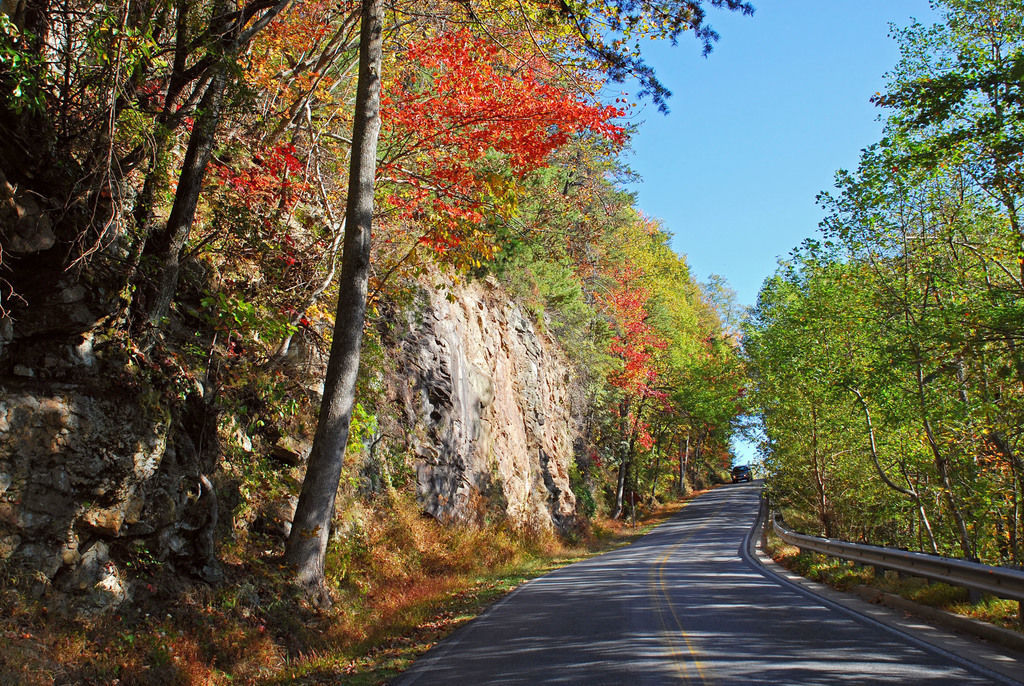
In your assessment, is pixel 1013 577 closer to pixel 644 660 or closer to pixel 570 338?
pixel 644 660

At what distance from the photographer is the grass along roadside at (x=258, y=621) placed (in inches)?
216

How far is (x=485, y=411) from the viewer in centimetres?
2005

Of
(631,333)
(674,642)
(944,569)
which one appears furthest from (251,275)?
(631,333)

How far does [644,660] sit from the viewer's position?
636cm

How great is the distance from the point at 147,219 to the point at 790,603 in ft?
34.1

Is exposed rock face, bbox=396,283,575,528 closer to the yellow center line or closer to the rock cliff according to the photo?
the rock cliff

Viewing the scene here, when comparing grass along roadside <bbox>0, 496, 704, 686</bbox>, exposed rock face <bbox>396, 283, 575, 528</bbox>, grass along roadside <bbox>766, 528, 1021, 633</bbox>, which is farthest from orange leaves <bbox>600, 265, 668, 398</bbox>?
grass along roadside <bbox>0, 496, 704, 686</bbox>

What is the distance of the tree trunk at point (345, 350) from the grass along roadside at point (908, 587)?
26.7 ft

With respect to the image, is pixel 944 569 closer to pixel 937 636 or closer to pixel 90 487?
pixel 937 636

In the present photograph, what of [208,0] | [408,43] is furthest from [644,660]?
[408,43]

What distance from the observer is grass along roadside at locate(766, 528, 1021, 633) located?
766cm

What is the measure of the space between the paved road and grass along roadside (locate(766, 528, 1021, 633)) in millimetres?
1242

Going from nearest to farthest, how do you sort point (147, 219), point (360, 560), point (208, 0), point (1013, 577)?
point (1013, 577), point (147, 219), point (208, 0), point (360, 560)

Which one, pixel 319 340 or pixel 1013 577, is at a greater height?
pixel 319 340
